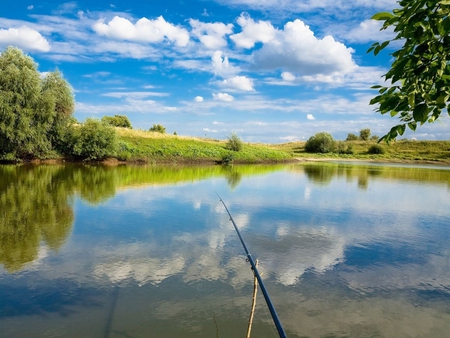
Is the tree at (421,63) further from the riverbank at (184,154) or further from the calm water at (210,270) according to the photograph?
the riverbank at (184,154)

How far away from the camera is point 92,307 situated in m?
6.41

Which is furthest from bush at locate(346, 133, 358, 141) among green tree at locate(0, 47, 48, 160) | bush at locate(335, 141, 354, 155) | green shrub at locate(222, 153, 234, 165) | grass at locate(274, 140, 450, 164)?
green tree at locate(0, 47, 48, 160)

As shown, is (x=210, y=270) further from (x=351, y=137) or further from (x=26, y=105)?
(x=351, y=137)

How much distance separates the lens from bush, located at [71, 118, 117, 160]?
45.7 m

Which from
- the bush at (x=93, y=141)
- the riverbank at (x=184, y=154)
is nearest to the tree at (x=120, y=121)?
the riverbank at (x=184, y=154)

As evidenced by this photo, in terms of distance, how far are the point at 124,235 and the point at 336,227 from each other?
339 inches

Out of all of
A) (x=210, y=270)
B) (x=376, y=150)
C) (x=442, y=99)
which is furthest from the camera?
(x=376, y=150)

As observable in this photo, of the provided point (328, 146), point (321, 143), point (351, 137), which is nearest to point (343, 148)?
point (328, 146)

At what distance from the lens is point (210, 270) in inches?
333

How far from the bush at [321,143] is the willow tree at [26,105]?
7190 cm

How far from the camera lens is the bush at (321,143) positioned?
9569 cm

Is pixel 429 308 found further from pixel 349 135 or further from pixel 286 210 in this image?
pixel 349 135

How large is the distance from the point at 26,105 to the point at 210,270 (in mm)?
38821

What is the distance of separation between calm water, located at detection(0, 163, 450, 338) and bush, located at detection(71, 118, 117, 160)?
29892 mm
